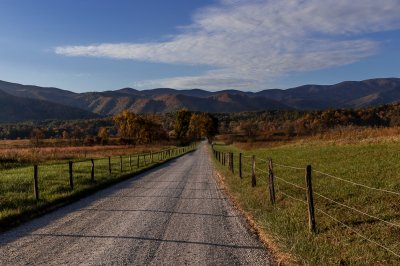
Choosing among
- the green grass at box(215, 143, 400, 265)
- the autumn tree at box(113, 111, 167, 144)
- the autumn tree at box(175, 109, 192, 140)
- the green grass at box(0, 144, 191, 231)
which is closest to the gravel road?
the green grass at box(0, 144, 191, 231)

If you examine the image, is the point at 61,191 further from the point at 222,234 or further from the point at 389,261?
the point at 389,261

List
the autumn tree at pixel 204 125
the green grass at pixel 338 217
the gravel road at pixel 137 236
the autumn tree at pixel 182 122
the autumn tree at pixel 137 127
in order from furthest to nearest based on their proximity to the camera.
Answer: the autumn tree at pixel 182 122 < the autumn tree at pixel 204 125 < the autumn tree at pixel 137 127 < the gravel road at pixel 137 236 < the green grass at pixel 338 217

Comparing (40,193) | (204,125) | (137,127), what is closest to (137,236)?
(40,193)

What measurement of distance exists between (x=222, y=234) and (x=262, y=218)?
182cm

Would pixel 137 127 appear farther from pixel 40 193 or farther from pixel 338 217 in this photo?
pixel 338 217

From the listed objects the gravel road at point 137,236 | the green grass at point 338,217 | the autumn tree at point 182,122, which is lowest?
the gravel road at point 137,236

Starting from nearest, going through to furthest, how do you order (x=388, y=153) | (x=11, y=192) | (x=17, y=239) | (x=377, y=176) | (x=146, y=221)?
(x=17, y=239)
(x=146, y=221)
(x=377, y=176)
(x=11, y=192)
(x=388, y=153)

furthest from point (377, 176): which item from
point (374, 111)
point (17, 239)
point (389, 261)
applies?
point (374, 111)

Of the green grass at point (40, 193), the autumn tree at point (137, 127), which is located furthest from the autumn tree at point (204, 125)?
the green grass at point (40, 193)

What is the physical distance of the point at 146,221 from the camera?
41.1 feet

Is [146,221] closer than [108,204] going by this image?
Yes

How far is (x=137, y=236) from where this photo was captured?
10.6 meters

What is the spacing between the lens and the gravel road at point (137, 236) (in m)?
8.62

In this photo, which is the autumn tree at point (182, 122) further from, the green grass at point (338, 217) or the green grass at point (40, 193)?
the green grass at point (338, 217)
